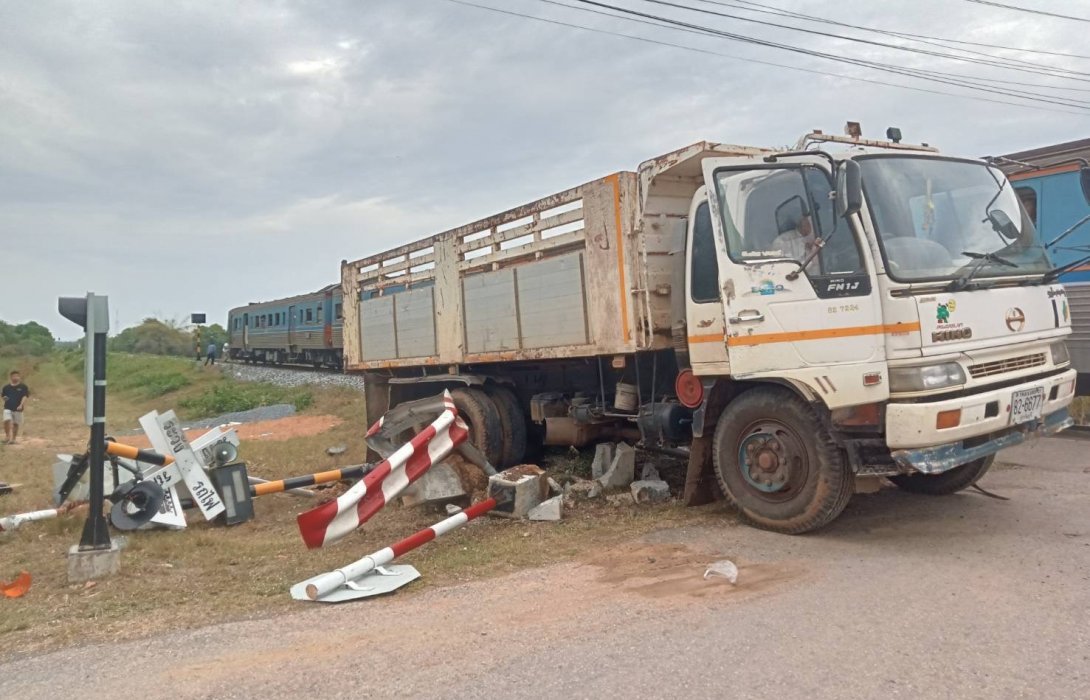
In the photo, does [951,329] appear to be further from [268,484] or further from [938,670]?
[268,484]

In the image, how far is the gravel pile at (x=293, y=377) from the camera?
2311 cm

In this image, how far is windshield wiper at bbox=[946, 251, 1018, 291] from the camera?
193 inches

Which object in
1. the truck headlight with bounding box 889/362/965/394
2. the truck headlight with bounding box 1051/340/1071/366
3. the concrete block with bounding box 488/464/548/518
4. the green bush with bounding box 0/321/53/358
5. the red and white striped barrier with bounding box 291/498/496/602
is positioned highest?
the green bush with bounding box 0/321/53/358

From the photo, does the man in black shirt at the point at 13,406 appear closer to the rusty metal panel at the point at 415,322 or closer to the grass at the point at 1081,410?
the rusty metal panel at the point at 415,322

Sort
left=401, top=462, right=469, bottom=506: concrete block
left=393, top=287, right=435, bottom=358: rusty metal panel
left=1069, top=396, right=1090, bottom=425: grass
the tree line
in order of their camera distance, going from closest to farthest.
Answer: left=401, top=462, right=469, bottom=506: concrete block < left=393, top=287, right=435, bottom=358: rusty metal panel < left=1069, top=396, right=1090, bottom=425: grass < the tree line

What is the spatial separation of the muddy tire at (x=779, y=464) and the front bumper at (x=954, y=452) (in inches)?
18.7

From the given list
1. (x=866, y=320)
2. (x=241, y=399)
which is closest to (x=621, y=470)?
(x=866, y=320)

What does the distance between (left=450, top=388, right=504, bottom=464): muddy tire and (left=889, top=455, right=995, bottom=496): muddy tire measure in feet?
11.9

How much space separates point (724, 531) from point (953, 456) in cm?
155

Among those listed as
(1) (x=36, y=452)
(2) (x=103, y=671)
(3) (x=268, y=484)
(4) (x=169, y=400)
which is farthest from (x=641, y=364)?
(4) (x=169, y=400)

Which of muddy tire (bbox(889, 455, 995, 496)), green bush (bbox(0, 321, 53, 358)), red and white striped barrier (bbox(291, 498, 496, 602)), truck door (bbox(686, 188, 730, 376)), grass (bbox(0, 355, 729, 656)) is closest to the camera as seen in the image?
grass (bbox(0, 355, 729, 656))

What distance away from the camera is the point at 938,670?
3.24 m

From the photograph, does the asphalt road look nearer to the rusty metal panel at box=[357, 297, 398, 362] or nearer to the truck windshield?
the truck windshield

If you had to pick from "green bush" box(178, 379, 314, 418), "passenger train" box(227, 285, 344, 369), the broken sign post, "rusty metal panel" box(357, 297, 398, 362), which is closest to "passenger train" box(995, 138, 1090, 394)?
"rusty metal panel" box(357, 297, 398, 362)
